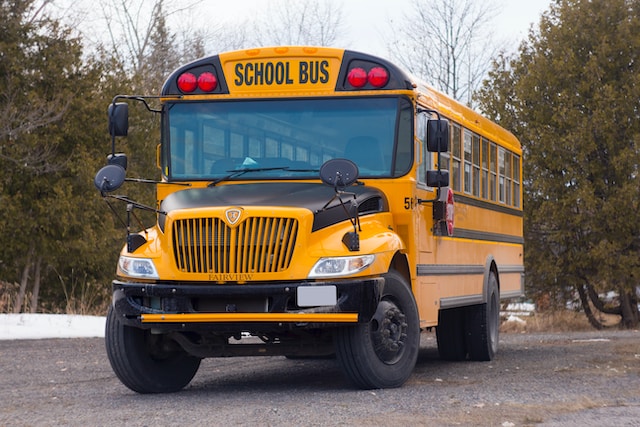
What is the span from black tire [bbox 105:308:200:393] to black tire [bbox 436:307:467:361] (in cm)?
401

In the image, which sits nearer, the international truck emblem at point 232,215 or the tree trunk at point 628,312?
the international truck emblem at point 232,215

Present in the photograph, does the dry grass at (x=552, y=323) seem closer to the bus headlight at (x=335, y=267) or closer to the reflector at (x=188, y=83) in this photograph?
the reflector at (x=188, y=83)

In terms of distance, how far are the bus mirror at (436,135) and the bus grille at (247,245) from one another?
1553 mm

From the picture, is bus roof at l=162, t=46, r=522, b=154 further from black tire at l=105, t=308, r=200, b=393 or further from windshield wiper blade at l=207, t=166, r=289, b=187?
black tire at l=105, t=308, r=200, b=393

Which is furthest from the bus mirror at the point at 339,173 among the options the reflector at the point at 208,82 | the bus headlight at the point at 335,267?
the reflector at the point at 208,82

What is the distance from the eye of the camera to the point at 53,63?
23.0 meters

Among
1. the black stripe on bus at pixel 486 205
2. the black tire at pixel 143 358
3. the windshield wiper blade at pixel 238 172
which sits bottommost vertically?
the black tire at pixel 143 358

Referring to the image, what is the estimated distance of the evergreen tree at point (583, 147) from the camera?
25484 mm

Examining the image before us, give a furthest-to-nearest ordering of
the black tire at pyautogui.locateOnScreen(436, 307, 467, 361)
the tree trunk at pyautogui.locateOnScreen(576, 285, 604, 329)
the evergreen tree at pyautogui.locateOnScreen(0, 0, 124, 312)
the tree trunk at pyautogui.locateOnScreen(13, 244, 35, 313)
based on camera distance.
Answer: the tree trunk at pyautogui.locateOnScreen(576, 285, 604, 329)
the tree trunk at pyautogui.locateOnScreen(13, 244, 35, 313)
the evergreen tree at pyautogui.locateOnScreen(0, 0, 124, 312)
the black tire at pyautogui.locateOnScreen(436, 307, 467, 361)

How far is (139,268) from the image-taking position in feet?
26.8

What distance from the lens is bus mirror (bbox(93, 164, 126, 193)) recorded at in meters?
8.48

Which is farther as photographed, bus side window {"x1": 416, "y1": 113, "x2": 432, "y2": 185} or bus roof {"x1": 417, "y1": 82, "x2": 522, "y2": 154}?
bus roof {"x1": 417, "y1": 82, "x2": 522, "y2": 154}

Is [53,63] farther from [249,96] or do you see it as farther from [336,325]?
[336,325]

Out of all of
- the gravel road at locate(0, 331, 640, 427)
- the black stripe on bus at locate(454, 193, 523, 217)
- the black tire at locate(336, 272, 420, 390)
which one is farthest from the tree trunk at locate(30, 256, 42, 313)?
the black tire at locate(336, 272, 420, 390)
